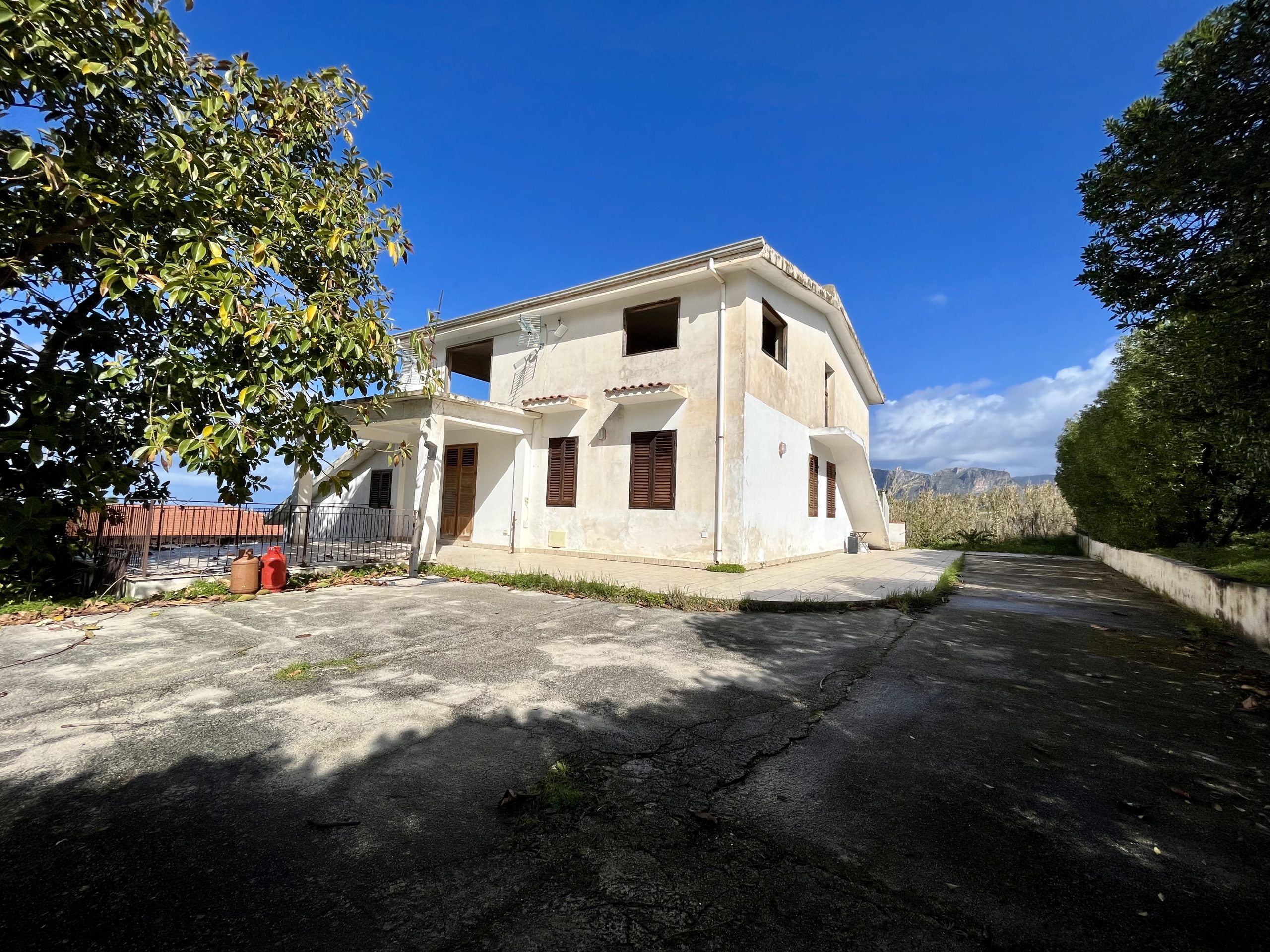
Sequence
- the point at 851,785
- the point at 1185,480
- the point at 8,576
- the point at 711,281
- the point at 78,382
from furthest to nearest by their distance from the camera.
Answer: the point at 711,281 < the point at 1185,480 < the point at 8,576 < the point at 78,382 < the point at 851,785

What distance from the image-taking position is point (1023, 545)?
1989cm

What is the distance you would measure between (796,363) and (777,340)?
1037mm

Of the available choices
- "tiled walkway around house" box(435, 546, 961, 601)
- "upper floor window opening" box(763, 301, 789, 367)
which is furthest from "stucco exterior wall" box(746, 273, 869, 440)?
"tiled walkway around house" box(435, 546, 961, 601)

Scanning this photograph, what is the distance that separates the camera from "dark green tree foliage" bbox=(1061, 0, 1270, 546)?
3.71 metres

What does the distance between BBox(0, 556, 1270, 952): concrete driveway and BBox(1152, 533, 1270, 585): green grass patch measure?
2.63m

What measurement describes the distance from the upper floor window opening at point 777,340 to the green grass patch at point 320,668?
1108 centimetres

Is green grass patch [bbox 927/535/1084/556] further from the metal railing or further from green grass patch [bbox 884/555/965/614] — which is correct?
the metal railing

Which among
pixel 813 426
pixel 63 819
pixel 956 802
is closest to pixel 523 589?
pixel 63 819

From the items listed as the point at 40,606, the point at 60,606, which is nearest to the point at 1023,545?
the point at 60,606

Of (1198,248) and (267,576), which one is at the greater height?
(1198,248)

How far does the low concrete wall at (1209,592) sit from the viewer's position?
515 centimetres

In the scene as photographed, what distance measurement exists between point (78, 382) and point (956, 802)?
26.8 ft

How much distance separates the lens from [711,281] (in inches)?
451

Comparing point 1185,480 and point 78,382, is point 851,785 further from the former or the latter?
point 1185,480
